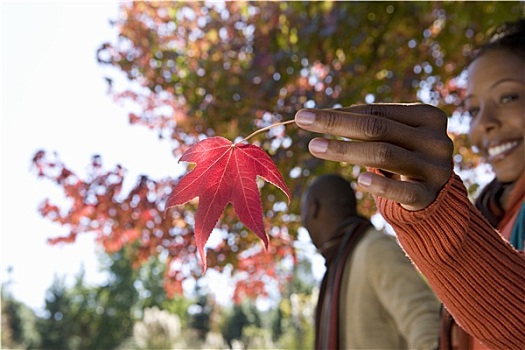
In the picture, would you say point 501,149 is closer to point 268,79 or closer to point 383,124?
point 383,124

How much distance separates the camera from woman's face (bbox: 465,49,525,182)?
4.48ft

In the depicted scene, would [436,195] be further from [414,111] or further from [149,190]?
[149,190]

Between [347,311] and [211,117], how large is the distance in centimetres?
157

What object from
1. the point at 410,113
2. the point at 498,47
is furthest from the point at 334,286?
the point at 410,113

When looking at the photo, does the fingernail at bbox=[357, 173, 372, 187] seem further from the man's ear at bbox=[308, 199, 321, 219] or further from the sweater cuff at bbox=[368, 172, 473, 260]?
the man's ear at bbox=[308, 199, 321, 219]

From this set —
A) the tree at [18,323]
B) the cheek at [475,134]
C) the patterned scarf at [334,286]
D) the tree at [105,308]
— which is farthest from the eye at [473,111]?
the tree at [18,323]

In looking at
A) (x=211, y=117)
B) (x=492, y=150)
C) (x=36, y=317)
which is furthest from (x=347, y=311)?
(x=36, y=317)

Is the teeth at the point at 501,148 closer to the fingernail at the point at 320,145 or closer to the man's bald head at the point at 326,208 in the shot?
the fingernail at the point at 320,145

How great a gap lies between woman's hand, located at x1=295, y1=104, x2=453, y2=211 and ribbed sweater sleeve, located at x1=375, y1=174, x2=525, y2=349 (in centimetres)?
3

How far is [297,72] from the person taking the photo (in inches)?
134

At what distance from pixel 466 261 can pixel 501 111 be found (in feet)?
2.23

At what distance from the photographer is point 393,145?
71cm

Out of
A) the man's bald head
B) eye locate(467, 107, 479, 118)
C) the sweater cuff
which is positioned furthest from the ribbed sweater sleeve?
the man's bald head

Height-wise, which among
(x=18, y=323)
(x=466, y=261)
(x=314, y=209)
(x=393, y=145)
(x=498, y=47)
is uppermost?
(x=18, y=323)
